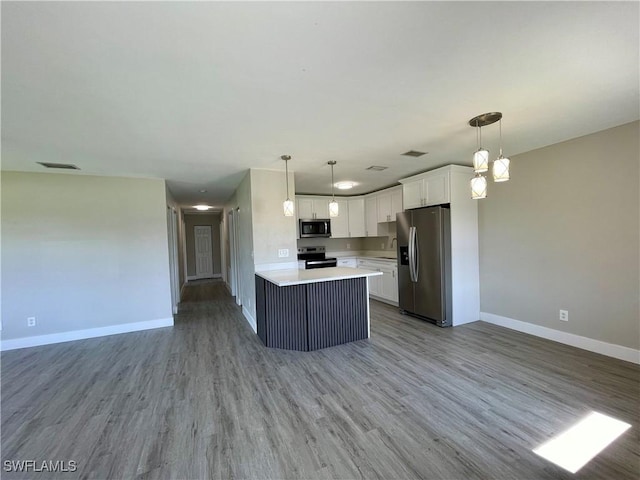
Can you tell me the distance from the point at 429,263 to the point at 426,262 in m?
0.06

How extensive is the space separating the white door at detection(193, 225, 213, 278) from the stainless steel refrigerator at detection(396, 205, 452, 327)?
7682 mm

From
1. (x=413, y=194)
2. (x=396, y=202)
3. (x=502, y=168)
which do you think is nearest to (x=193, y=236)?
(x=396, y=202)

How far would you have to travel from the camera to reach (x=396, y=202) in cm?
556

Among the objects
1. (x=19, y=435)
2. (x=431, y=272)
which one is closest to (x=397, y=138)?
(x=431, y=272)

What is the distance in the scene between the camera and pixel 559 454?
172 centimetres

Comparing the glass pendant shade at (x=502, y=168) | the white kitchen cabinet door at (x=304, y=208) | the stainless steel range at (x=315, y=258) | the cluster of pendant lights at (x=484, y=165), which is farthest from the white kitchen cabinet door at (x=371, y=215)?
the glass pendant shade at (x=502, y=168)

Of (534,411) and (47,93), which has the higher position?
(47,93)

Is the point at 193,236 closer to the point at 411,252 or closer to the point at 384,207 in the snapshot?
the point at 384,207

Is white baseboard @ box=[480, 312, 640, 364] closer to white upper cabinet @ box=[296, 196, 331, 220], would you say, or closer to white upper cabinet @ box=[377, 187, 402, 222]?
white upper cabinet @ box=[377, 187, 402, 222]


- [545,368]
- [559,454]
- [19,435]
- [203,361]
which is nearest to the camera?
[559,454]

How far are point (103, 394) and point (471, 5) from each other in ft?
13.3

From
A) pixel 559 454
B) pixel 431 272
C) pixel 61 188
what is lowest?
pixel 559 454

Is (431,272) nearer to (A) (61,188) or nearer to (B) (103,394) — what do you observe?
(B) (103,394)

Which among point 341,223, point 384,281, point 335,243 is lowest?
point 384,281
